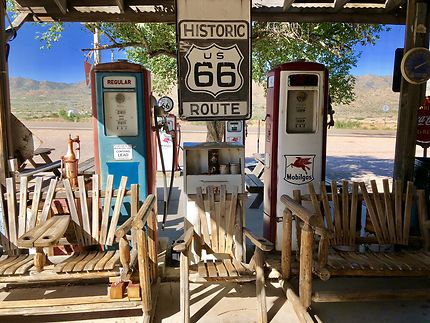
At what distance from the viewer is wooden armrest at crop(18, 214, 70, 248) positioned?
8.66 feet

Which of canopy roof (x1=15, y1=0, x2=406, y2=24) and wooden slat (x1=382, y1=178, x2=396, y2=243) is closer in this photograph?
wooden slat (x1=382, y1=178, x2=396, y2=243)

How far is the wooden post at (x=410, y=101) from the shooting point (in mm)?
3699

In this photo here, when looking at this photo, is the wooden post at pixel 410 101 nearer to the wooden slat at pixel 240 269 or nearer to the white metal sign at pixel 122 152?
the wooden slat at pixel 240 269

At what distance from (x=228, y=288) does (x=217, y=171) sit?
1.21 meters

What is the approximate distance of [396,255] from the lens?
328 cm

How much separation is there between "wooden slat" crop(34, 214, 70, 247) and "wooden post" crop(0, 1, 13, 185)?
73 cm

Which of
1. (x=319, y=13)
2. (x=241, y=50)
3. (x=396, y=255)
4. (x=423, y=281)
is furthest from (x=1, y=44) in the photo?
(x=423, y=281)

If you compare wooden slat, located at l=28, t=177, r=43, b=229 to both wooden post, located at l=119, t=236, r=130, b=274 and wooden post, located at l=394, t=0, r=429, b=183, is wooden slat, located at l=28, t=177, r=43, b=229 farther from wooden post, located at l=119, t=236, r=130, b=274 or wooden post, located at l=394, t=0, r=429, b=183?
wooden post, located at l=394, t=0, r=429, b=183

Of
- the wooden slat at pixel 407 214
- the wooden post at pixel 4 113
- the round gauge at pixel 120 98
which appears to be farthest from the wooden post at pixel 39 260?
the wooden slat at pixel 407 214

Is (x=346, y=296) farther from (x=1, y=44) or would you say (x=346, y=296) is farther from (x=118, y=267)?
(x=1, y=44)

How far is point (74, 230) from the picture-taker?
11.1ft

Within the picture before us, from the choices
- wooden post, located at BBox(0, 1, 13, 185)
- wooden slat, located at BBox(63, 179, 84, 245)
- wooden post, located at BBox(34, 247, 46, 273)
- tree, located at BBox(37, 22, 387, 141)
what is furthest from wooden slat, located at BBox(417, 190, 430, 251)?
tree, located at BBox(37, 22, 387, 141)

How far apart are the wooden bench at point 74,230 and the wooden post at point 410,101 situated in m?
2.65

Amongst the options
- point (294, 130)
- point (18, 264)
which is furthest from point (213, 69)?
point (18, 264)
